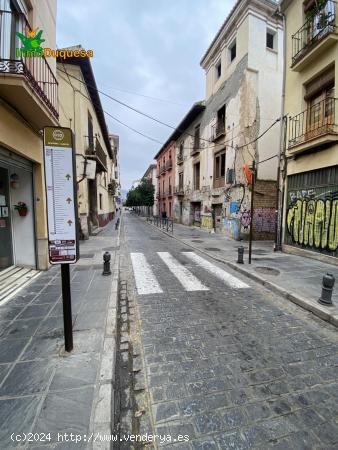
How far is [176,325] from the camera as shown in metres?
3.52

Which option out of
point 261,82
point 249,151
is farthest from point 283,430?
point 261,82

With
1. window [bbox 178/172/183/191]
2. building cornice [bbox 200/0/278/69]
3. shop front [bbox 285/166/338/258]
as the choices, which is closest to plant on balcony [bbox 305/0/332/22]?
shop front [bbox 285/166/338/258]

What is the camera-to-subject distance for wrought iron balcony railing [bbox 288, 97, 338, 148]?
23.2 feet

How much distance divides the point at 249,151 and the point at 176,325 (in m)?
10.6

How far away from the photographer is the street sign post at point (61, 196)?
236 centimetres

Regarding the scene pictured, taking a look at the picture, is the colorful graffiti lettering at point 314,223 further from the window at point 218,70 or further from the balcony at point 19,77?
the window at point 218,70

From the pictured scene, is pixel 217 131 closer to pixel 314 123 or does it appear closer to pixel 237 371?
pixel 314 123

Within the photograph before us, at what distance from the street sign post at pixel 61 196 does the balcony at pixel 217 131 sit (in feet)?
41.9

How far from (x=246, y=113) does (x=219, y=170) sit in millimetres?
3886

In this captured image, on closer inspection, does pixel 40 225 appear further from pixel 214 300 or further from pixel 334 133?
pixel 334 133

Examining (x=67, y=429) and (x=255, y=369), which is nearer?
(x=67, y=429)

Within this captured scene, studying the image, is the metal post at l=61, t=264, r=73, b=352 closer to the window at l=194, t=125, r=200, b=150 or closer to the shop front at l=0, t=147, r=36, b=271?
the shop front at l=0, t=147, r=36, b=271

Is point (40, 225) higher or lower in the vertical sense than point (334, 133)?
lower

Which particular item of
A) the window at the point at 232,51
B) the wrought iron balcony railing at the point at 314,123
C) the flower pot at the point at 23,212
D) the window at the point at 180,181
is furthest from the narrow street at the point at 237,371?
the window at the point at 180,181
